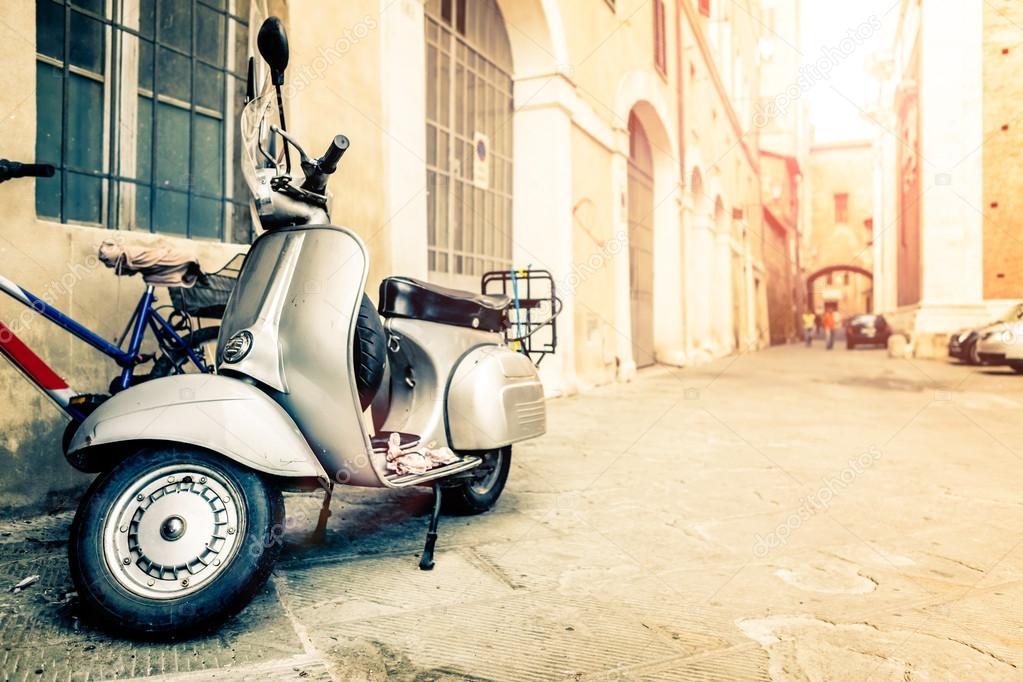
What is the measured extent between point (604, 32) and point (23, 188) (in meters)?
7.84

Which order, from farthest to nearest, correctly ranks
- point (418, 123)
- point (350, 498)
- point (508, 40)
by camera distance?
1. point (508, 40)
2. point (418, 123)
3. point (350, 498)

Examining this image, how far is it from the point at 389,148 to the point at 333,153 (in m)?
2.73

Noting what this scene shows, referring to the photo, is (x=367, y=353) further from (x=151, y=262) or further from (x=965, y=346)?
(x=965, y=346)

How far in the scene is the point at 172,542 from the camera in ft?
6.00

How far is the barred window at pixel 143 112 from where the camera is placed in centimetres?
326

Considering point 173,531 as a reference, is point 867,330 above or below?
above

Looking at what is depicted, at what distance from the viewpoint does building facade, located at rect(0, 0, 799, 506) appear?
312cm

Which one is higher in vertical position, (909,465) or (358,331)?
(358,331)

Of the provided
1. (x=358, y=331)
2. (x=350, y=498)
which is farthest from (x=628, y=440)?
(x=358, y=331)

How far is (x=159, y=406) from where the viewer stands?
74.2 inches

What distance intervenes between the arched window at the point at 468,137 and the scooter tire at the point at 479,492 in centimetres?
321

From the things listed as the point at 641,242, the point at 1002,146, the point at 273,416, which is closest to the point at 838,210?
the point at 1002,146

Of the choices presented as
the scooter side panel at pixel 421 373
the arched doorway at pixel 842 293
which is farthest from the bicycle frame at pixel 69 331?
the arched doorway at pixel 842 293

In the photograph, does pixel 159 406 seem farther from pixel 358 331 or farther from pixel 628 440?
pixel 628 440
